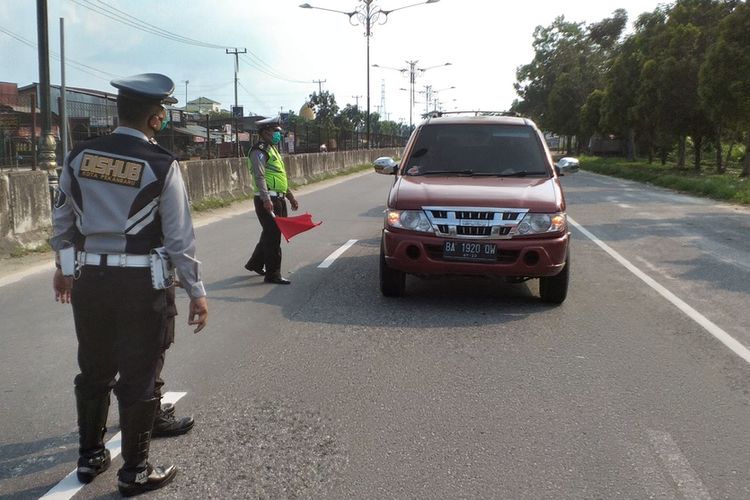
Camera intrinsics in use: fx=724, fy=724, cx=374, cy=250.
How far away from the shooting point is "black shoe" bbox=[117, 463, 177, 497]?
10.3ft

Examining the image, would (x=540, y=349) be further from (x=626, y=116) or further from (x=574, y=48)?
(x=574, y=48)

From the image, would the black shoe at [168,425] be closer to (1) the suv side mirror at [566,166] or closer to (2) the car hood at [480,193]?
(2) the car hood at [480,193]

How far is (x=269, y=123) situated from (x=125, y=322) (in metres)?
4.72

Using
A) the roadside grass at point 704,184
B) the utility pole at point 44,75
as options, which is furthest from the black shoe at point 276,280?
the roadside grass at point 704,184

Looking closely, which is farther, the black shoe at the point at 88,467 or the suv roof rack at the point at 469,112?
the suv roof rack at the point at 469,112

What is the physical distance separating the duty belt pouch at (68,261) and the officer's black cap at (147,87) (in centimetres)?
72

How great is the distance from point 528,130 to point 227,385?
4.75 meters

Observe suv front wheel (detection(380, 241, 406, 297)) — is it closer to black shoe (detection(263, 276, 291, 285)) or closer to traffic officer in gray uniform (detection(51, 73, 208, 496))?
black shoe (detection(263, 276, 291, 285))

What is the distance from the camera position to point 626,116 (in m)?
40.8

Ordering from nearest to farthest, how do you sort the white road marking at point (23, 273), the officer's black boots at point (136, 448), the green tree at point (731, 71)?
the officer's black boots at point (136, 448)
the white road marking at point (23, 273)
the green tree at point (731, 71)

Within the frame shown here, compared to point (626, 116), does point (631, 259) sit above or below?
below

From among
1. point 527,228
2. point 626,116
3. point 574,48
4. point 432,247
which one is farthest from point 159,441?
point 574,48

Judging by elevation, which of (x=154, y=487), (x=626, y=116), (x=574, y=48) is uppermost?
(x=574, y=48)

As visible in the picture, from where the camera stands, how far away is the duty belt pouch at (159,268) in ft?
10.1
